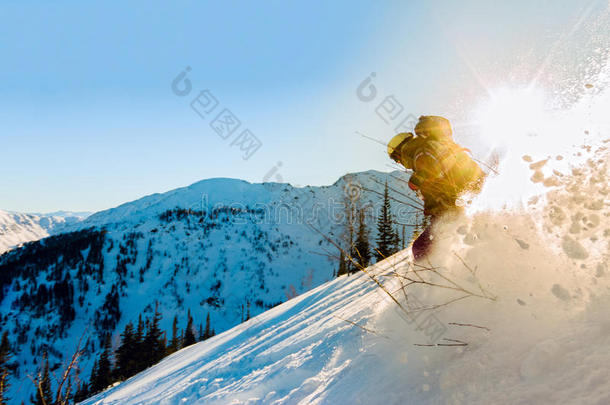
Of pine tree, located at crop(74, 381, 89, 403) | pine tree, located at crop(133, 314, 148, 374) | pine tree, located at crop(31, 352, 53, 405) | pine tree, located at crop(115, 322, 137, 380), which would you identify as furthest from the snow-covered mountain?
pine tree, located at crop(31, 352, 53, 405)

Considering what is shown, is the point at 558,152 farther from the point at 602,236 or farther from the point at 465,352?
the point at 465,352

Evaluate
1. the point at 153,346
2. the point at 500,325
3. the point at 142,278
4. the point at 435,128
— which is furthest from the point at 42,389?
the point at 142,278

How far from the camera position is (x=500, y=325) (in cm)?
157

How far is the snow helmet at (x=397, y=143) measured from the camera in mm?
3465

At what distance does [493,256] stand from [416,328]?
2.49ft

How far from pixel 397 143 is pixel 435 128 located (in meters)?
0.47

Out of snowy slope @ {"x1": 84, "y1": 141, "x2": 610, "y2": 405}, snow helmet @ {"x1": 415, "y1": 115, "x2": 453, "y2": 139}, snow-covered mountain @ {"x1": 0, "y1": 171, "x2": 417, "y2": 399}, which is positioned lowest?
snowy slope @ {"x1": 84, "y1": 141, "x2": 610, "y2": 405}

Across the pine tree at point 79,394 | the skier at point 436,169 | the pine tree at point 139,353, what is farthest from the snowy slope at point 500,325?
the pine tree at point 139,353

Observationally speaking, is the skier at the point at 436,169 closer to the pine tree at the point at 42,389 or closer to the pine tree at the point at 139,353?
the pine tree at the point at 42,389

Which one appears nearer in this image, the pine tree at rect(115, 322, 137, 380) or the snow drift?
the snow drift

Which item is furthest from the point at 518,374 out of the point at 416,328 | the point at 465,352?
the point at 416,328

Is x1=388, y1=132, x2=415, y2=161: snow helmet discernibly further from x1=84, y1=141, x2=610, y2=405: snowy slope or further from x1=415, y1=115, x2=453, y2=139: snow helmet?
x1=84, y1=141, x2=610, y2=405: snowy slope

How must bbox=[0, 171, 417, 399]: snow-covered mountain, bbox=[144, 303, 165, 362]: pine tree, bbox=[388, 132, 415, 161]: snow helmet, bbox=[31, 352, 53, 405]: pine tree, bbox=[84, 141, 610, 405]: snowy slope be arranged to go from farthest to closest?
bbox=[0, 171, 417, 399]: snow-covered mountain → bbox=[144, 303, 165, 362]: pine tree → bbox=[388, 132, 415, 161]: snow helmet → bbox=[31, 352, 53, 405]: pine tree → bbox=[84, 141, 610, 405]: snowy slope

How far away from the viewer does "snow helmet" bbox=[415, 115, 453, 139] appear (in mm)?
3234
